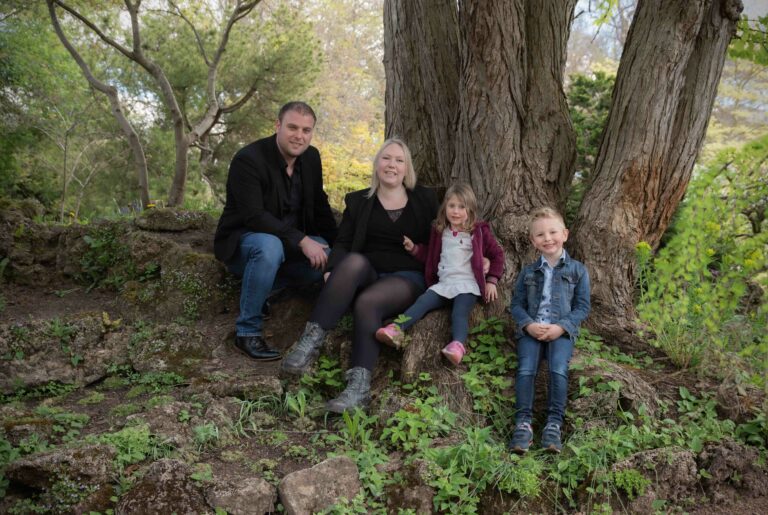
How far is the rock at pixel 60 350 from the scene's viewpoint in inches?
158

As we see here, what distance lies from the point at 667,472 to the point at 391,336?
1.60m

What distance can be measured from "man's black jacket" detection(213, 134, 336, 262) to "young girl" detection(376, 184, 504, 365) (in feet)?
3.36

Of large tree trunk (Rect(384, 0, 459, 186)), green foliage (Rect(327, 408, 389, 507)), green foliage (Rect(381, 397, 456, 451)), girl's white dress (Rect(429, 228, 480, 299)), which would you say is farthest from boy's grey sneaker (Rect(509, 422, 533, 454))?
large tree trunk (Rect(384, 0, 459, 186))

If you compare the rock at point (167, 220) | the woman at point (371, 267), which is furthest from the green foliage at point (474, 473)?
the rock at point (167, 220)

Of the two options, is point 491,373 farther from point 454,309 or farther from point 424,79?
point 424,79

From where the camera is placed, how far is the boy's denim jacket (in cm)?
348

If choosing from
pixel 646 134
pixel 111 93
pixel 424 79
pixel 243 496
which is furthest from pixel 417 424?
pixel 111 93

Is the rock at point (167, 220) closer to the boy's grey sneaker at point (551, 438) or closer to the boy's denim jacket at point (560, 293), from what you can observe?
the boy's denim jacket at point (560, 293)

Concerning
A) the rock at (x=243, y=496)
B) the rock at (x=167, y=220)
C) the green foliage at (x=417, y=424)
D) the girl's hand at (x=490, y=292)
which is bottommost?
the rock at (x=243, y=496)

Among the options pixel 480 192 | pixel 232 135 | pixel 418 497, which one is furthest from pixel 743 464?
pixel 232 135

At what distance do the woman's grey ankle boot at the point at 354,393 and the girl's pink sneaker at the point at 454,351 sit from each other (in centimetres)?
49

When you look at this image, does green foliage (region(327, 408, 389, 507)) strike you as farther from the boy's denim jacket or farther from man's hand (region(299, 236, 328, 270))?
man's hand (region(299, 236, 328, 270))

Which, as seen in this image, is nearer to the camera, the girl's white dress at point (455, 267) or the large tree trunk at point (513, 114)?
the girl's white dress at point (455, 267)

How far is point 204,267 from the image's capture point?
197 inches
